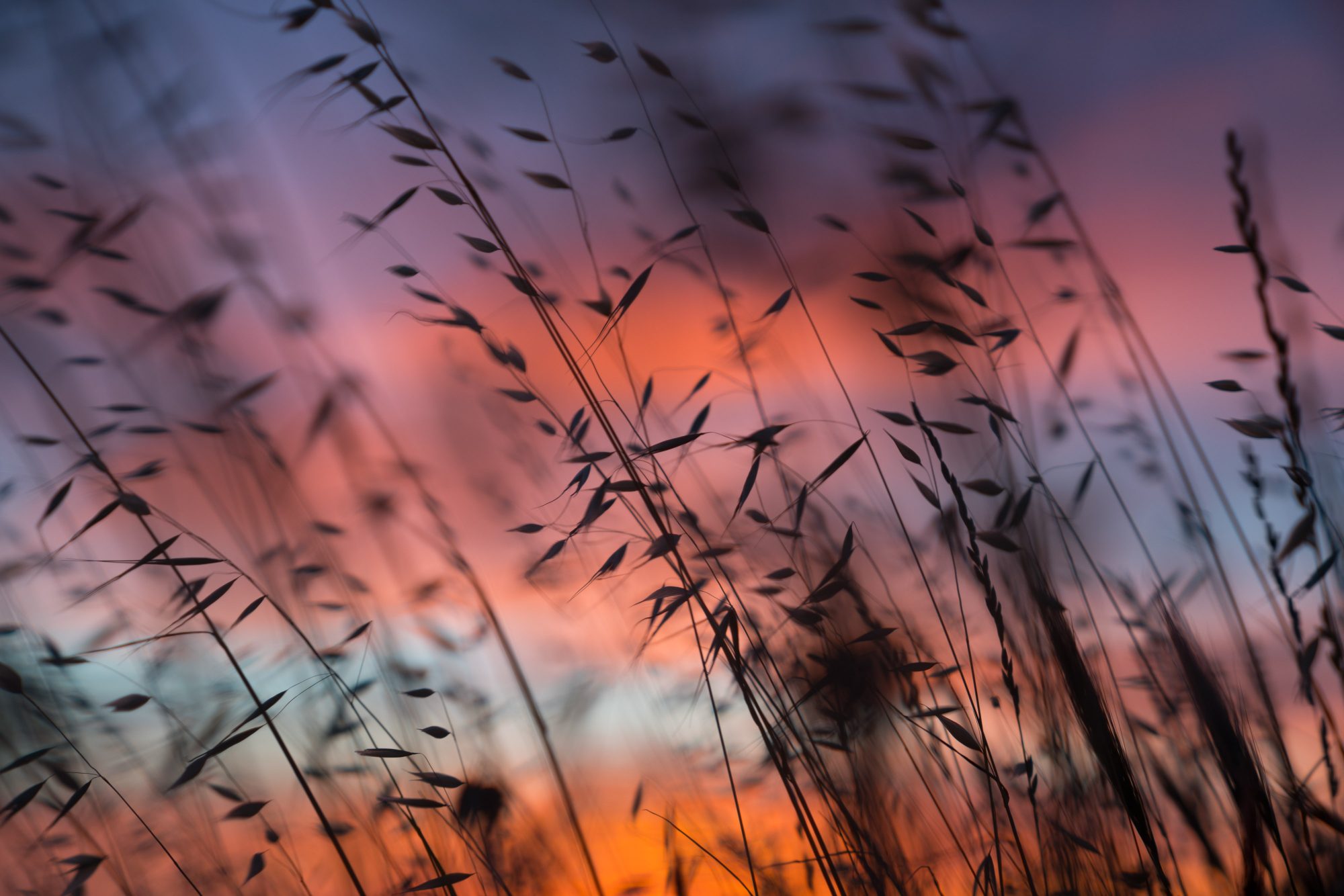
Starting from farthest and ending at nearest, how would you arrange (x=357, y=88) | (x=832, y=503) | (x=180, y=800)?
(x=180, y=800) < (x=832, y=503) < (x=357, y=88)

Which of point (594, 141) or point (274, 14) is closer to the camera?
point (594, 141)

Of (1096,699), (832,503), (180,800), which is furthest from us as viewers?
(180,800)

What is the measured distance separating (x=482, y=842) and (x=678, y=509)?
0.71 metres

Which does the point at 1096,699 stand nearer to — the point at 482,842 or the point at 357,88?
the point at 482,842

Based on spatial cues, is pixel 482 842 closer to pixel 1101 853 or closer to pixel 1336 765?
pixel 1101 853

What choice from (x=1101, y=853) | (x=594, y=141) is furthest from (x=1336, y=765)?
(x=594, y=141)

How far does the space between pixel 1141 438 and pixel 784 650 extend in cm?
89

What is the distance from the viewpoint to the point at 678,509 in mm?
1235

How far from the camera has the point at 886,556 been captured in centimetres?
151

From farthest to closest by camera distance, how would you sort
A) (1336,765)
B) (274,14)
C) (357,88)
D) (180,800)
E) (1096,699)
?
(274,14), (180,800), (357,88), (1336,765), (1096,699)

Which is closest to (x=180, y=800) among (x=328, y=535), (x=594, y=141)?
(x=328, y=535)

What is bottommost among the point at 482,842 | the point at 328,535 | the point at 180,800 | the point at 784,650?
the point at 180,800

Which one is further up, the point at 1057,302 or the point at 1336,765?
the point at 1057,302

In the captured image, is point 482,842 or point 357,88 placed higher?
point 357,88
